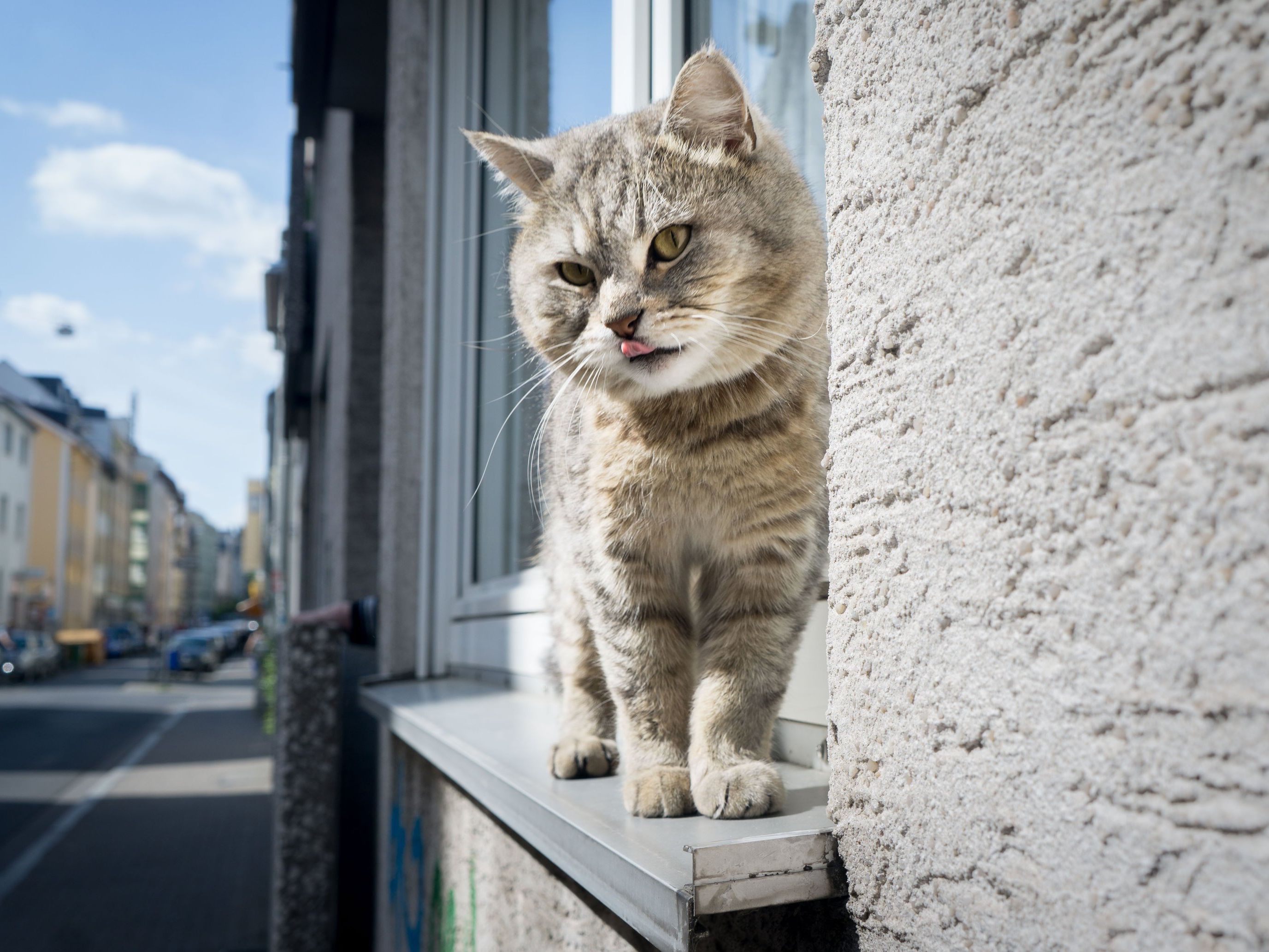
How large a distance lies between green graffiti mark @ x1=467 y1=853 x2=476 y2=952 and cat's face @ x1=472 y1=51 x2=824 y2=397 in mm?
1056

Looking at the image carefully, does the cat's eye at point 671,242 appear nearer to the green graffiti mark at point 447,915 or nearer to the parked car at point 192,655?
the green graffiti mark at point 447,915

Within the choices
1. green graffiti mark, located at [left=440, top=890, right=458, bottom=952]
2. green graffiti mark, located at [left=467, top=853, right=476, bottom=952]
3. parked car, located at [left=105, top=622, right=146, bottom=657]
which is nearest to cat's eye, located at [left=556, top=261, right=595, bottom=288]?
green graffiti mark, located at [left=467, top=853, right=476, bottom=952]

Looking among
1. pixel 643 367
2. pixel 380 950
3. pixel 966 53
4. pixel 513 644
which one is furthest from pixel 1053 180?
pixel 380 950

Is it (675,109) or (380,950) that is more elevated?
(675,109)

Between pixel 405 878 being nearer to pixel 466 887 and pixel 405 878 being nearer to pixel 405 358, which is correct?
pixel 466 887

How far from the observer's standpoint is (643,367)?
1229mm

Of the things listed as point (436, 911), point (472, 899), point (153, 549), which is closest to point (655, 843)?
point (472, 899)

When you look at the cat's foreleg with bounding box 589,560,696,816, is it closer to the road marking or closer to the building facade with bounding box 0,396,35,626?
the road marking

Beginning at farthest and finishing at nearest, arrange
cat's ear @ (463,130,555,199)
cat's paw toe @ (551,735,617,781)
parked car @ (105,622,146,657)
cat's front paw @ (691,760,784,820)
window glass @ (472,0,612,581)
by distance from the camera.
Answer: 1. parked car @ (105,622,146,657)
2. window glass @ (472,0,612,581)
3. cat's ear @ (463,130,555,199)
4. cat's paw toe @ (551,735,617,781)
5. cat's front paw @ (691,760,784,820)

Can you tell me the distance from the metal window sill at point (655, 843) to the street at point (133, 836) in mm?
3800

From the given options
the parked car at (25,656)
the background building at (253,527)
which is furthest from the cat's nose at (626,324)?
the background building at (253,527)

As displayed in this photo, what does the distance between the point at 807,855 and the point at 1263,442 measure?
527 millimetres

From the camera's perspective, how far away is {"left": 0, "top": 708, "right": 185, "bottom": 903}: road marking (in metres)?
5.31

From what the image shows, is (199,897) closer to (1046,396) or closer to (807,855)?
(807,855)
